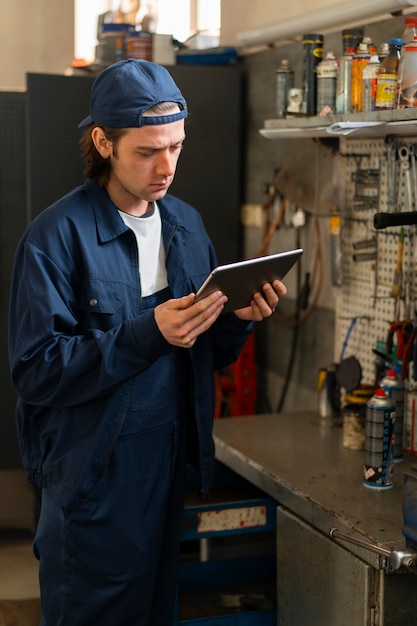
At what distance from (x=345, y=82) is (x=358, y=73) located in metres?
0.06

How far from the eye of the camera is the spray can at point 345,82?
2449 millimetres

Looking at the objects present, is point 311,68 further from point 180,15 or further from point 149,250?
point 180,15

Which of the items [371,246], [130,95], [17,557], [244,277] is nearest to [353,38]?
[371,246]

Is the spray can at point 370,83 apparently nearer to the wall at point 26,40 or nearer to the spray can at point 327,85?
the spray can at point 327,85

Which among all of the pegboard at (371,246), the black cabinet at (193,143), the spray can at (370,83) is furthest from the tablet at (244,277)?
the black cabinet at (193,143)

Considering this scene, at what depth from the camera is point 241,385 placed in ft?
11.8

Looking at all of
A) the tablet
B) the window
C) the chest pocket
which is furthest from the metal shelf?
the window

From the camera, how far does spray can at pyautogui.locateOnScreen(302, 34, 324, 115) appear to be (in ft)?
8.62

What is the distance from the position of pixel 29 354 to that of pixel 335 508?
2.50 feet

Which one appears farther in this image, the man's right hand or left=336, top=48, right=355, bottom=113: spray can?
left=336, top=48, right=355, bottom=113: spray can

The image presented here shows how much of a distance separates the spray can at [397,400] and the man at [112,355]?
0.54 meters

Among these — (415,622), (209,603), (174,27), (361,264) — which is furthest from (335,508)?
(174,27)

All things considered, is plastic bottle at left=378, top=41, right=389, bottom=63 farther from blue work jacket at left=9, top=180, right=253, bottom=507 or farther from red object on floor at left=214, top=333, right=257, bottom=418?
red object on floor at left=214, top=333, right=257, bottom=418

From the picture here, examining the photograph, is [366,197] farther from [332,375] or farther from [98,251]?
[98,251]
